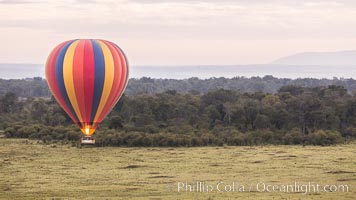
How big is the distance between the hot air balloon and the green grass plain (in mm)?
3523

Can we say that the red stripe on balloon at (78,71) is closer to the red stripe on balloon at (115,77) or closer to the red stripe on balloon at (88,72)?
the red stripe on balloon at (88,72)

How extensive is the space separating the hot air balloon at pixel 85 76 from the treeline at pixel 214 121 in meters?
12.7

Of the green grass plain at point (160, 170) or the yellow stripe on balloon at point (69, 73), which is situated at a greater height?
the yellow stripe on balloon at point (69, 73)

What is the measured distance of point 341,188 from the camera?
34.1m

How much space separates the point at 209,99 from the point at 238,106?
918 centimetres

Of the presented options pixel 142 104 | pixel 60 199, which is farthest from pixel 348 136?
pixel 60 199

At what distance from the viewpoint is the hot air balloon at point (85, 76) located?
146 ft

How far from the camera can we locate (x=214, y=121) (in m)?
73.4

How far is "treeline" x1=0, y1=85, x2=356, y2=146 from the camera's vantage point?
60.3 meters

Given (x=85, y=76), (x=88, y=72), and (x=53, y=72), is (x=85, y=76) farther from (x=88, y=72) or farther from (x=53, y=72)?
(x=53, y=72)

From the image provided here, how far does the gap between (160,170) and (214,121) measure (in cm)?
3169

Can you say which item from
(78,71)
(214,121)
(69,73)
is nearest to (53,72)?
(69,73)

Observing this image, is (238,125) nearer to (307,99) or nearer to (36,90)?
(307,99)

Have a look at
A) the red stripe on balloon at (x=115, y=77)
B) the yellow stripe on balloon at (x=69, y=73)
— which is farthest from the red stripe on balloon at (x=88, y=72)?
the red stripe on balloon at (x=115, y=77)
